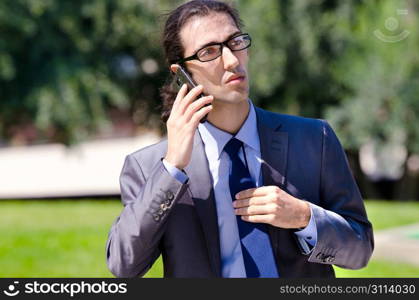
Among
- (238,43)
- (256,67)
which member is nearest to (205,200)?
(238,43)

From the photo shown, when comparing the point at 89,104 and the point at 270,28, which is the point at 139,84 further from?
the point at 270,28

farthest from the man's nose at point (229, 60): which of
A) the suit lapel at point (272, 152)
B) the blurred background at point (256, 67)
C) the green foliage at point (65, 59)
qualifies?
the green foliage at point (65, 59)

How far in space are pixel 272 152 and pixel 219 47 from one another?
13.3 inches

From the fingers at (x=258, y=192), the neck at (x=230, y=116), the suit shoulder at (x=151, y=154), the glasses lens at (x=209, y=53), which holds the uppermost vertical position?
the glasses lens at (x=209, y=53)

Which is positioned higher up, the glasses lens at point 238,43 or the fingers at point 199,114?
the glasses lens at point 238,43

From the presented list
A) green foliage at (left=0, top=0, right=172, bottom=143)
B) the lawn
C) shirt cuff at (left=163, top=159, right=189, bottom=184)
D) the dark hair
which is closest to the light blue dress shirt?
shirt cuff at (left=163, top=159, right=189, bottom=184)

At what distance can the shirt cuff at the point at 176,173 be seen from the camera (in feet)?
6.11

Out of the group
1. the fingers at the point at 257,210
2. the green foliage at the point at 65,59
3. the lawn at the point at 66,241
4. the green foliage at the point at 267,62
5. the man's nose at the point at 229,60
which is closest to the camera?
the fingers at the point at 257,210

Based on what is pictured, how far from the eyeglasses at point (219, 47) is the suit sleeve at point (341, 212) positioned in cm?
36

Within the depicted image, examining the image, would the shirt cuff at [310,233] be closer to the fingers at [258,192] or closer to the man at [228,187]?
the man at [228,187]

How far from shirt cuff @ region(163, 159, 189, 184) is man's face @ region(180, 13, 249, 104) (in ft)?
0.86

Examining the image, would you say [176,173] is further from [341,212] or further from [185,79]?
[341,212]

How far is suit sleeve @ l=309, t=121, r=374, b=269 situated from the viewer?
194 centimetres

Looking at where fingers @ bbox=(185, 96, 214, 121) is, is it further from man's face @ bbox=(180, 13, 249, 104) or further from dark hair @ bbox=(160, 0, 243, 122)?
dark hair @ bbox=(160, 0, 243, 122)
